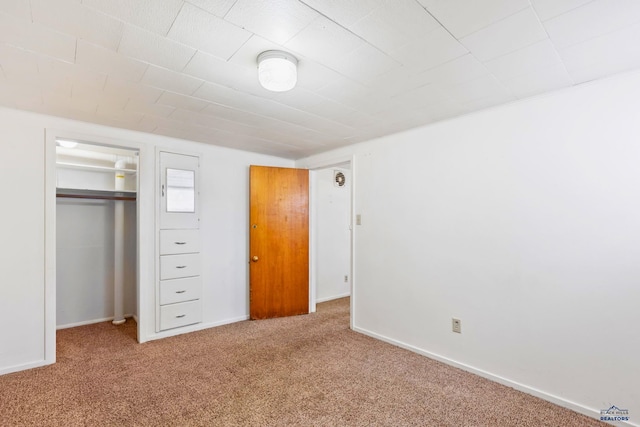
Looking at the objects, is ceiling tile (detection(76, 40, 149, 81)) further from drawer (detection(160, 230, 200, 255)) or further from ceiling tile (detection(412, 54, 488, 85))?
drawer (detection(160, 230, 200, 255))

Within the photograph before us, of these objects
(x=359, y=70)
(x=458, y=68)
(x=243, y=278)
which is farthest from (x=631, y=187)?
(x=243, y=278)

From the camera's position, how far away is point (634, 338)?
1858mm

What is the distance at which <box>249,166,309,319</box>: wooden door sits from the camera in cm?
394

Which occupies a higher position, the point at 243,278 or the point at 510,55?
the point at 510,55

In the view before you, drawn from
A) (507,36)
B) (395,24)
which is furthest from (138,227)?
(507,36)

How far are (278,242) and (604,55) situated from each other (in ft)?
11.2

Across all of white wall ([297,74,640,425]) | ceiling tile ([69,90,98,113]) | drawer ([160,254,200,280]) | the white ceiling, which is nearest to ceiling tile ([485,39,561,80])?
the white ceiling

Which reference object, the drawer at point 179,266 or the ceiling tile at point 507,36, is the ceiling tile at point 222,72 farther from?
the drawer at point 179,266

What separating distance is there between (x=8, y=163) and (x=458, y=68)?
137 inches

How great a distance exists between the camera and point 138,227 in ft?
10.5

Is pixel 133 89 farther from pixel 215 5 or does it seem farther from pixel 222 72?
pixel 215 5

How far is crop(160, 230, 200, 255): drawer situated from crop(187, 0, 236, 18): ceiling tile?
8.46ft

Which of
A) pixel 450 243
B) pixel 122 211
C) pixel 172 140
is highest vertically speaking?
pixel 172 140

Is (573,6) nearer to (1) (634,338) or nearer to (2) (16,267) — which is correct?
(1) (634,338)
